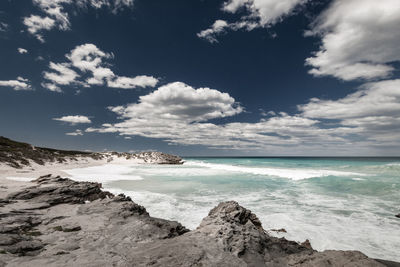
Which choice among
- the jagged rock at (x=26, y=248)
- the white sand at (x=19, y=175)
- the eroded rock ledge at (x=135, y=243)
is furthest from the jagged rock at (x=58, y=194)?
the jagged rock at (x=26, y=248)

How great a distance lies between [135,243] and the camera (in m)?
5.64

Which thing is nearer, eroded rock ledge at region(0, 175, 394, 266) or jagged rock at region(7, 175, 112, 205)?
eroded rock ledge at region(0, 175, 394, 266)

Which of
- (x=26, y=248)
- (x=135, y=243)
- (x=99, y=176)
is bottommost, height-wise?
(x=99, y=176)

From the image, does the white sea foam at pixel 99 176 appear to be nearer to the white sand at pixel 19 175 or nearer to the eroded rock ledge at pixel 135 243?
the white sand at pixel 19 175

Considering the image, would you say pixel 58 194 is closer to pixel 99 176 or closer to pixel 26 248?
pixel 26 248

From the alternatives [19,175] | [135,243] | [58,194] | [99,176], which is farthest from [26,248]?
[99,176]

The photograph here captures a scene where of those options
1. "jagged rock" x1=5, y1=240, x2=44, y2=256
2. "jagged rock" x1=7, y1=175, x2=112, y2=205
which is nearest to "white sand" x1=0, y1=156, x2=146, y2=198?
"jagged rock" x1=7, y1=175, x2=112, y2=205

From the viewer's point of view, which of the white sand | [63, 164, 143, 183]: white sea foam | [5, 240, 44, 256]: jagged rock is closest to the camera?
[5, 240, 44, 256]: jagged rock

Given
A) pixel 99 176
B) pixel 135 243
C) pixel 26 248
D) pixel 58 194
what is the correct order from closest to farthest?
pixel 26 248 → pixel 135 243 → pixel 58 194 → pixel 99 176

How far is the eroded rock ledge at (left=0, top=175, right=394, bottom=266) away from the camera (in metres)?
4.45

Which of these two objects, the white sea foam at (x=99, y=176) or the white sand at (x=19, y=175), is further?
the white sea foam at (x=99, y=176)

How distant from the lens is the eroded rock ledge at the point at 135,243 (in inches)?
175

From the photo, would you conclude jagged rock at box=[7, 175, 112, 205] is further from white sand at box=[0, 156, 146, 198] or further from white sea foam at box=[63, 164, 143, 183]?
white sea foam at box=[63, 164, 143, 183]

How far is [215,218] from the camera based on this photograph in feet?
21.8
